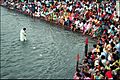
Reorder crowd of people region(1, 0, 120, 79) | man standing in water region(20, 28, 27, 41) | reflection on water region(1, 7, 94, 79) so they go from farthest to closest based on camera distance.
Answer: man standing in water region(20, 28, 27, 41)
reflection on water region(1, 7, 94, 79)
crowd of people region(1, 0, 120, 79)

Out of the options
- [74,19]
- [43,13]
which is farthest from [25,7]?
[74,19]

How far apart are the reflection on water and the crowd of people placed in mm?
1062

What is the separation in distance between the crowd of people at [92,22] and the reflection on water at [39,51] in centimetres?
106

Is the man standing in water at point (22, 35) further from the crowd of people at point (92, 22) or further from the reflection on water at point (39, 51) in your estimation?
the crowd of people at point (92, 22)

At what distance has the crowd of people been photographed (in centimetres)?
2036

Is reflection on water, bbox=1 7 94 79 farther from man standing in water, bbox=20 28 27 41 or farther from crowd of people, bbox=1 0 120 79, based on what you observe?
crowd of people, bbox=1 0 120 79

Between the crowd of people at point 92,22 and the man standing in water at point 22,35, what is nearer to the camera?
the crowd of people at point 92,22

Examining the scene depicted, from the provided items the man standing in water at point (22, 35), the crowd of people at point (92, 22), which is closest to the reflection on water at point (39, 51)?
the man standing in water at point (22, 35)

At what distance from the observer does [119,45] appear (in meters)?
22.7

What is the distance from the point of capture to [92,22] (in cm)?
3031

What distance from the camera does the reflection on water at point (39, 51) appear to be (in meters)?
22.3

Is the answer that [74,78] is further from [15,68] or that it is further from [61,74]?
[15,68]

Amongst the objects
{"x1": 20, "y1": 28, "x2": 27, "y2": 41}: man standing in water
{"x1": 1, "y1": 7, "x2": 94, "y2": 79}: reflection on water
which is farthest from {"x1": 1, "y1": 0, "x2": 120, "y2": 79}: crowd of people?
{"x1": 20, "y1": 28, "x2": 27, "y2": 41}: man standing in water

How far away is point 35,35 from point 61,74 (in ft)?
31.0
